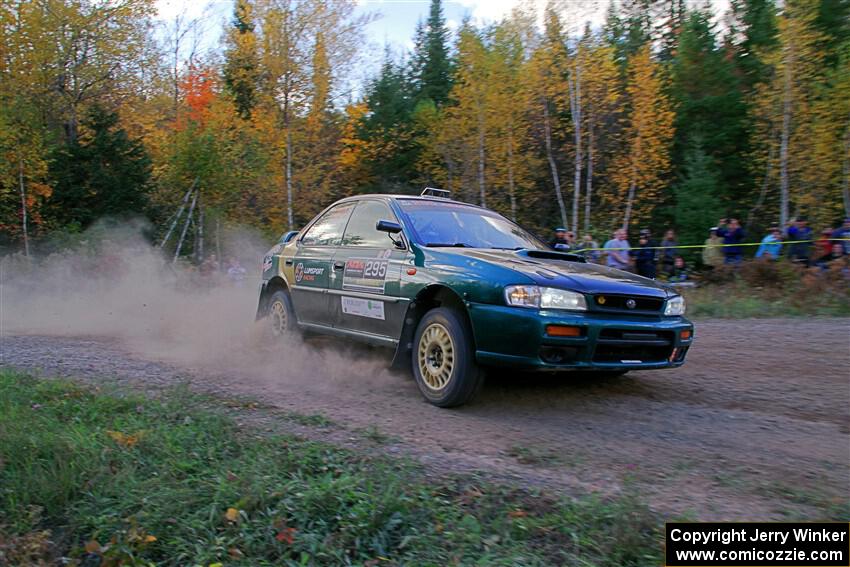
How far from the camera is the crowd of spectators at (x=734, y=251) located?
12.2m

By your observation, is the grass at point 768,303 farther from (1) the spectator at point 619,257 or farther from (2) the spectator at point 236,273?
(2) the spectator at point 236,273

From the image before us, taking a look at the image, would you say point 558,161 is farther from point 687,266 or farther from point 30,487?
point 30,487

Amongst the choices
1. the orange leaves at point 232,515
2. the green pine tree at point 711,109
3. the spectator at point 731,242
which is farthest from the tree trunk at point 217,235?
the orange leaves at point 232,515

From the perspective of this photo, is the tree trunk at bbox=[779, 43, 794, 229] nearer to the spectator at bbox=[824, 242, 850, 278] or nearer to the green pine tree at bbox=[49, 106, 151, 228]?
the spectator at bbox=[824, 242, 850, 278]

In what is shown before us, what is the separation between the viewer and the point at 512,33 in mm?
28750

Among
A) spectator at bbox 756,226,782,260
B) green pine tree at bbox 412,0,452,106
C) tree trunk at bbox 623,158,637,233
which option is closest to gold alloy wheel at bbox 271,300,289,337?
spectator at bbox 756,226,782,260

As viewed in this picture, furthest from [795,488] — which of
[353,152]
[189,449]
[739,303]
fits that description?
[353,152]

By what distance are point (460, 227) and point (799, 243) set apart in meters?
9.62

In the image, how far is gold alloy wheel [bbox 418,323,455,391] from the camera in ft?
17.1

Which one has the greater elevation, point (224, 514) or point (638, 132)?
point (638, 132)

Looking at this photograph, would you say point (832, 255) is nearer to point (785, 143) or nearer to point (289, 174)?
point (785, 143)

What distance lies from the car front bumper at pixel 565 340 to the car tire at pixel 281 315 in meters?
3.09

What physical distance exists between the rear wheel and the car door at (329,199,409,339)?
3.30 feet

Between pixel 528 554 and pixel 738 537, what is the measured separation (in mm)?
990
